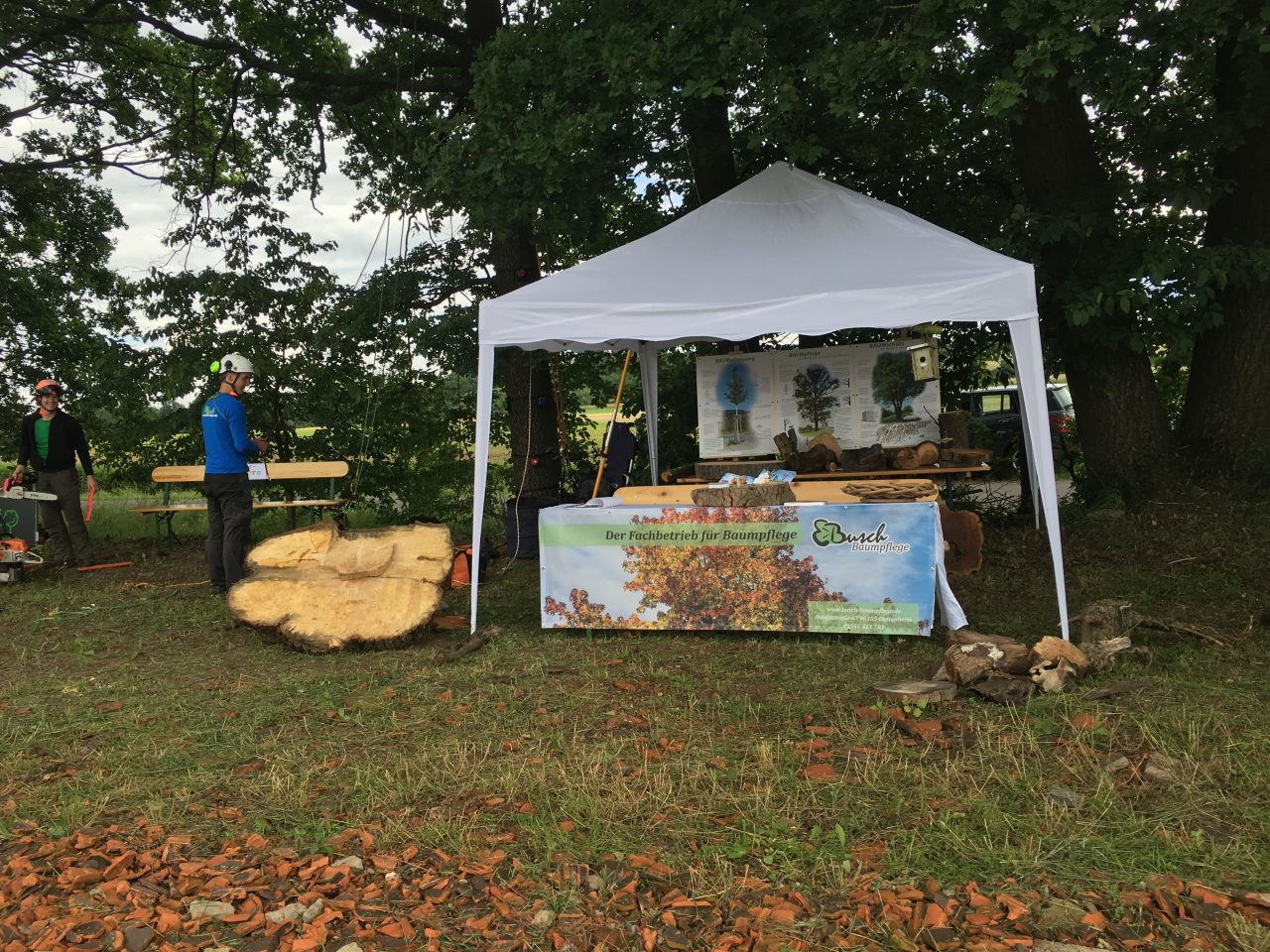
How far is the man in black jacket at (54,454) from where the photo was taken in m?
9.03

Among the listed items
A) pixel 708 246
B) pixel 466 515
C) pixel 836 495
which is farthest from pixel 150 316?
pixel 836 495

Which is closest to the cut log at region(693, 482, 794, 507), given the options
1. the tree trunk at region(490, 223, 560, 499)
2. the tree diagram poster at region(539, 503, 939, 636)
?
the tree diagram poster at region(539, 503, 939, 636)

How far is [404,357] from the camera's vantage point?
10.5 m

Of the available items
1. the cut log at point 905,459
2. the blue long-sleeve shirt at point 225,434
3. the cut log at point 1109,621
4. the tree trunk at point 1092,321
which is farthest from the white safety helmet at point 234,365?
the tree trunk at point 1092,321

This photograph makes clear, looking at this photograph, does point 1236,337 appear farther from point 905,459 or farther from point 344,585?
point 344,585

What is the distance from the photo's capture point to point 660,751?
3.92 metres

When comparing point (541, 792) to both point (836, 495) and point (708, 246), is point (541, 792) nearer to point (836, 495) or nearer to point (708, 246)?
point (836, 495)

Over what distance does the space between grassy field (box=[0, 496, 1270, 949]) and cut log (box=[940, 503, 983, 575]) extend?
0.83 meters

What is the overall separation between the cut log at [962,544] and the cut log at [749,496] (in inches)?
81.0

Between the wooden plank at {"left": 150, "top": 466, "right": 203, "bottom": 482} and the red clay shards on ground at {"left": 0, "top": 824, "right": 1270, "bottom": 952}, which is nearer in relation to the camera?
the red clay shards on ground at {"left": 0, "top": 824, "right": 1270, "bottom": 952}

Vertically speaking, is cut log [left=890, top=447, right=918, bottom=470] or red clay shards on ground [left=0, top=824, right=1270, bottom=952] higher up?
cut log [left=890, top=447, right=918, bottom=470]

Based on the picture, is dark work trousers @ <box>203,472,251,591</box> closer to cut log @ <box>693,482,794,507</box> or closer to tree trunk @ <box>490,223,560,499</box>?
tree trunk @ <box>490,223,560,499</box>

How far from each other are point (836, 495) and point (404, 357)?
20.0 ft

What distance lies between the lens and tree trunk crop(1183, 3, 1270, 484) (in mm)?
7402
